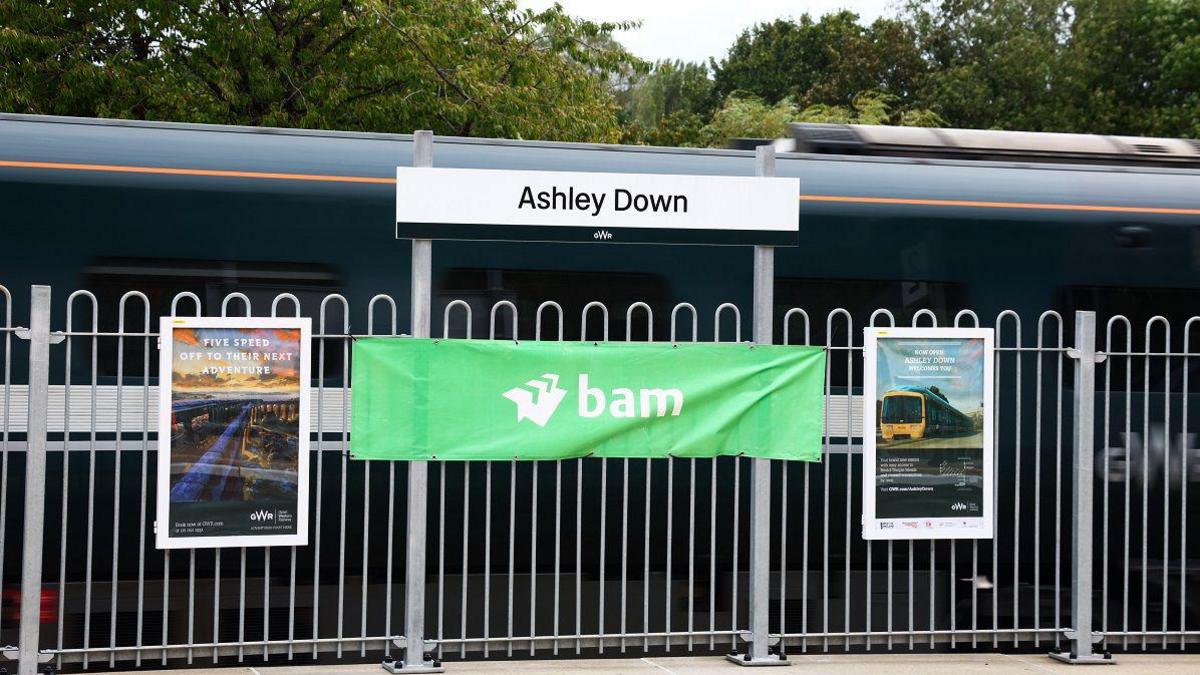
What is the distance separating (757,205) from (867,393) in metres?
1.12

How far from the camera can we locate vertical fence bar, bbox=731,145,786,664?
7125 millimetres

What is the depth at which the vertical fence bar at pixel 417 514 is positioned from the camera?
673cm

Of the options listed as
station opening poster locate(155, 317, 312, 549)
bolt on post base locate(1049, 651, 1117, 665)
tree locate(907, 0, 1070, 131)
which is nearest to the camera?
station opening poster locate(155, 317, 312, 549)

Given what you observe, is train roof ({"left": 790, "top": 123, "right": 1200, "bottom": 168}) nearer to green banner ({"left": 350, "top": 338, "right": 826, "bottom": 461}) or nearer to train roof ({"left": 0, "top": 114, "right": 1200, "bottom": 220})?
train roof ({"left": 0, "top": 114, "right": 1200, "bottom": 220})

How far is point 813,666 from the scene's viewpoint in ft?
23.7

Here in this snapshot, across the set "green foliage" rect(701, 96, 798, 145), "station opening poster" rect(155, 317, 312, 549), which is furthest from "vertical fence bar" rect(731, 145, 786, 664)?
"green foliage" rect(701, 96, 798, 145)

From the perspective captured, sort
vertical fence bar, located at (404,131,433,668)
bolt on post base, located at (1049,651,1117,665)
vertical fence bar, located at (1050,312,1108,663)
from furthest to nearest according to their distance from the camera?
bolt on post base, located at (1049,651,1117,665) < vertical fence bar, located at (1050,312,1108,663) < vertical fence bar, located at (404,131,433,668)

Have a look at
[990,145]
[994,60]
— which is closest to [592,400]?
[990,145]

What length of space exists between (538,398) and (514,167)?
4.68ft

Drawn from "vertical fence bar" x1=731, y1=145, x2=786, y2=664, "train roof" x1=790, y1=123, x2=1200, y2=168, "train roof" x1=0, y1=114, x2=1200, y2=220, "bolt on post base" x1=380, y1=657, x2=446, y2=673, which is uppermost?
"train roof" x1=790, y1=123, x2=1200, y2=168

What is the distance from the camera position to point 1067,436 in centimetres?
819

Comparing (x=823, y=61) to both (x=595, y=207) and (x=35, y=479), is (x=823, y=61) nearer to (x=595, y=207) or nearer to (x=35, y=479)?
(x=595, y=207)

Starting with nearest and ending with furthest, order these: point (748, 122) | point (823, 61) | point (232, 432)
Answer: point (232, 432), point (748, 122), point (823, 61)

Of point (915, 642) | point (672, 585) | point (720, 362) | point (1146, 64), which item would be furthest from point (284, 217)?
point (1146, 64)
